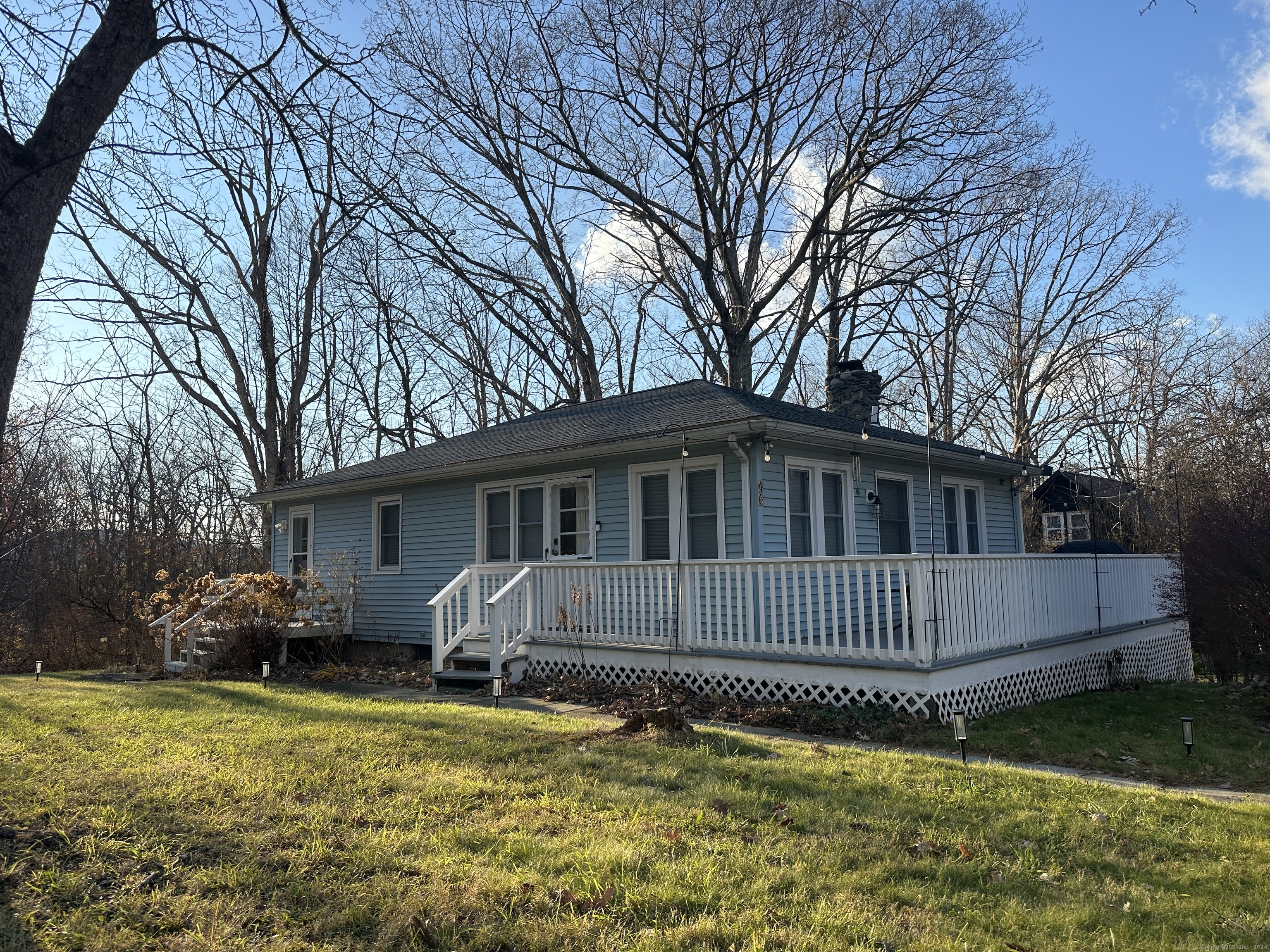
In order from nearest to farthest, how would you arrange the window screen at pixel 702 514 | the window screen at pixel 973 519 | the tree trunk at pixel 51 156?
the tree trunk at pixel 51 156 → the window screen at pixel 702 514 → the window screen at pixel 973 519

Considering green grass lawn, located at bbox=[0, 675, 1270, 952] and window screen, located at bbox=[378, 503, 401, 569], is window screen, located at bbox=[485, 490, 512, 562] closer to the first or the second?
window screen, located at bbox=[378, 503, 401, 569]

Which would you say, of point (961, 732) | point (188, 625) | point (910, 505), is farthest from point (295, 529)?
point (961, 732)

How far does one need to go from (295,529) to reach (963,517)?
1348 centimetres

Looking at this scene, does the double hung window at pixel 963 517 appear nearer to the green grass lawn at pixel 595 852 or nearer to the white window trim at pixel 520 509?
the white window trim at pixel 520 509

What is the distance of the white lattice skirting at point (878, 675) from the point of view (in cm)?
845

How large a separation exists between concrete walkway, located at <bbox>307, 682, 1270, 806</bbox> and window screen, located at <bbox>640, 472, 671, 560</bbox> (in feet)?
9.52

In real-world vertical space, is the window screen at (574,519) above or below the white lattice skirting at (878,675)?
above

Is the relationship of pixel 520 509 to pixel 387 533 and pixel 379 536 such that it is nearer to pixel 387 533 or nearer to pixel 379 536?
pixel 387 533

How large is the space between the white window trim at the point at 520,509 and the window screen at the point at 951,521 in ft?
20.9

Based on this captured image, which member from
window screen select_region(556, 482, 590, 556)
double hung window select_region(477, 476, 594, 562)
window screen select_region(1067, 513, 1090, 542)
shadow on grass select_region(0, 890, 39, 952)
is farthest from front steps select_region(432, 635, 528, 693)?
window screen select_region(1067, 513, 1090, 542)

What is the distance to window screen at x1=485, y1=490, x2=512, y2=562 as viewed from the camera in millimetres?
13914

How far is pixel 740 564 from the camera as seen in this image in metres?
9.73

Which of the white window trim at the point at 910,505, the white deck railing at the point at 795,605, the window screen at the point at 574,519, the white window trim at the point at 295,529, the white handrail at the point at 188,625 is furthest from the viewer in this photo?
the white window trim at the point at 295,529

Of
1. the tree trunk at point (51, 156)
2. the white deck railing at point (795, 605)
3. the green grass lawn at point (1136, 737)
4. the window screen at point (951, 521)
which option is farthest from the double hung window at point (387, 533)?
the tree trunk at point (51, 156)
